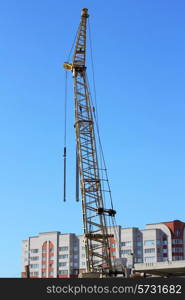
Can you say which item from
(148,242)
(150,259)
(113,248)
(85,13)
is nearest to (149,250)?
(148,242)

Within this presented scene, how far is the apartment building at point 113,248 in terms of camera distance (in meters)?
169

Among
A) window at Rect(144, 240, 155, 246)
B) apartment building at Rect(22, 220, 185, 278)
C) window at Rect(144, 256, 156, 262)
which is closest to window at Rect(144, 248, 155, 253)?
apartment building at Rect(22, 220, 185, 278)

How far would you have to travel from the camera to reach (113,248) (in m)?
173

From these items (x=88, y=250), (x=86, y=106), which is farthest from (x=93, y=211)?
(x=86, y=106)

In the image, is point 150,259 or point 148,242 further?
point 148,242

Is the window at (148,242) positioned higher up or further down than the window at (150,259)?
higher up

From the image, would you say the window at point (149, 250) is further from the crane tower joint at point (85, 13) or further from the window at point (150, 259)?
the crane tower joint at point (85, 13)

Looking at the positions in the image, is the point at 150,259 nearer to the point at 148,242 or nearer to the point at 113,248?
the point at 148,242

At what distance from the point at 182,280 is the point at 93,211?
1786 inches

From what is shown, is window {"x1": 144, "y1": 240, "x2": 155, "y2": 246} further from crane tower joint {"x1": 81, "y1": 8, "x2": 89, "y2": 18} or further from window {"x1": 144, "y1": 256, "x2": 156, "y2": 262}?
crane tower joint {"x1": 81, "y1": 8, "x2": 89, "y2": 18}

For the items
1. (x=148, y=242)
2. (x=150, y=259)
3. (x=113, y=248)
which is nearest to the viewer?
(x=150, y=259)

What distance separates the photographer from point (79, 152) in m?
82.9

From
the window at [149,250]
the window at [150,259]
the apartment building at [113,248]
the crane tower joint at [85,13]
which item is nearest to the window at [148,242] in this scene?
the apartment building at [113,248]

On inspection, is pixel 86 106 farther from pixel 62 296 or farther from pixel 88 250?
pixel 62 296
